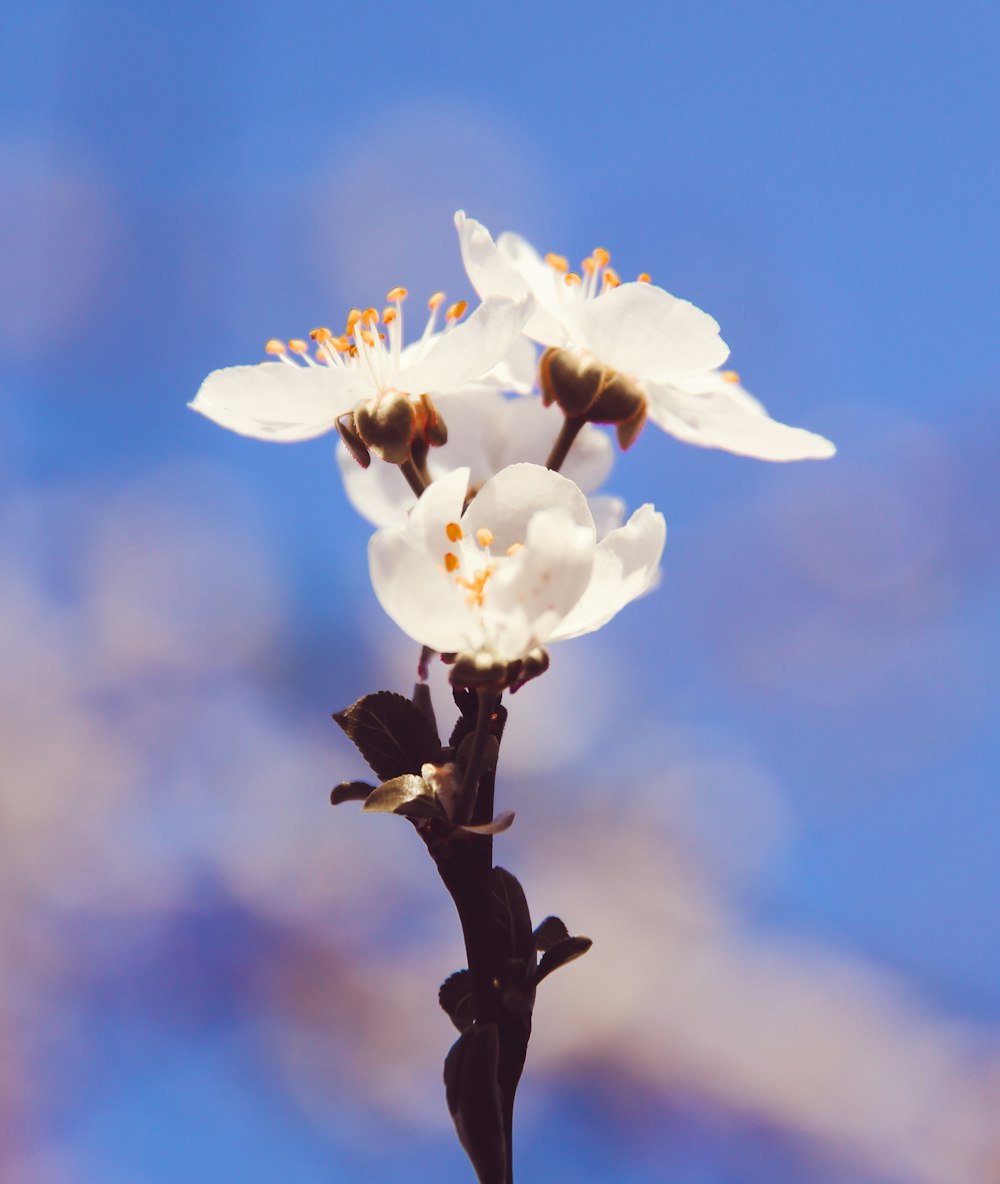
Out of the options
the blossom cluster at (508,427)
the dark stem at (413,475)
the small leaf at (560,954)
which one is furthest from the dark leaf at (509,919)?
the dark stem at (413,475)

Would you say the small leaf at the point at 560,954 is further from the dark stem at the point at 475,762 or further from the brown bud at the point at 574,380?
the brown bud at the point at 574,380

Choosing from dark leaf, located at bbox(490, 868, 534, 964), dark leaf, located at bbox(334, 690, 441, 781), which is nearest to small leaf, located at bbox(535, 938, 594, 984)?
dark leaf, located at bbox(490, 868, 534, 964)

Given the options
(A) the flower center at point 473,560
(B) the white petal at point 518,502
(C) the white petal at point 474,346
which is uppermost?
(C) the white petal at point 474,346

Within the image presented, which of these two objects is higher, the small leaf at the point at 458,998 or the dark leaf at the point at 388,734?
the dark leaf at the point at 388,734

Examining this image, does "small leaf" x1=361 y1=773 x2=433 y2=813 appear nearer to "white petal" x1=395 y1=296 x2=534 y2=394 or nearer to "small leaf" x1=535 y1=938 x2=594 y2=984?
"small leaf" x1=535 y1=938 x2=594 y2=984

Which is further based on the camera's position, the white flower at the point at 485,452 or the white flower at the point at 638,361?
the white flower at the point at 485,452

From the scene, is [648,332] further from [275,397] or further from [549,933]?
[549,933]
